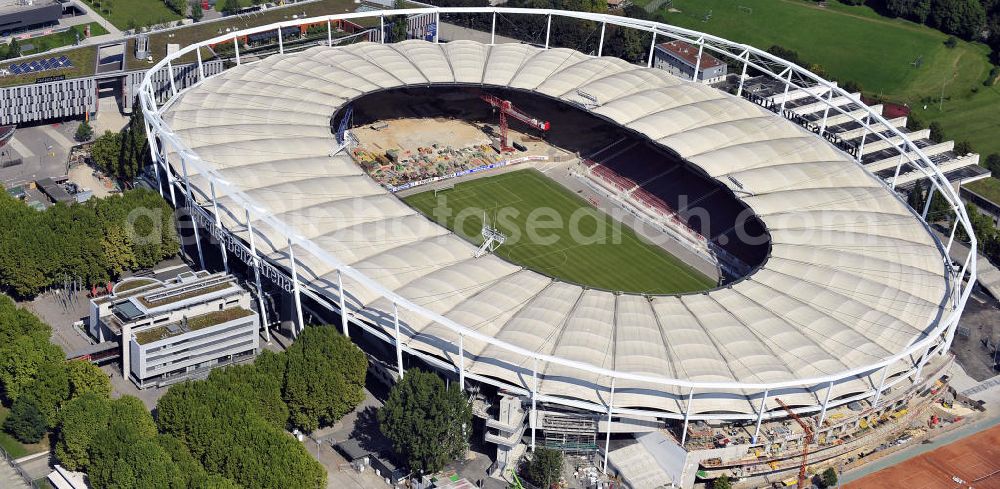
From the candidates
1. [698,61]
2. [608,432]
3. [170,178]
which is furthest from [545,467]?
[698,61]

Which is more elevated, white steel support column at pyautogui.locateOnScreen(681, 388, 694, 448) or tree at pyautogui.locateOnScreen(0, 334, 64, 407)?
white steel support column at pyautogui.locateOnScreen(681, 388, 694, 448)

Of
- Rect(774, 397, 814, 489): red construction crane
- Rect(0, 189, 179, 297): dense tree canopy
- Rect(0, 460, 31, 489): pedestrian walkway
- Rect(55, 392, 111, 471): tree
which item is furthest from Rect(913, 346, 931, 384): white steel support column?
Rect(0, 460, 31, 489): pedestrian walkway

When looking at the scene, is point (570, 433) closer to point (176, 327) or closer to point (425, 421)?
→ point (425, 421)

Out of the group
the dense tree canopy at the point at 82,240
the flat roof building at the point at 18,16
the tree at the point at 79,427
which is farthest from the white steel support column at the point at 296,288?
the flat roof building at the point at 18,16

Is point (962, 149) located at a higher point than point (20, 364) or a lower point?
higher

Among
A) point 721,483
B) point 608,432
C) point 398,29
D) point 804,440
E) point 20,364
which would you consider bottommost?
point 721,483

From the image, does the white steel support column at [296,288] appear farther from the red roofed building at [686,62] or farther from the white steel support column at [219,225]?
the red roofed building at [686,62]

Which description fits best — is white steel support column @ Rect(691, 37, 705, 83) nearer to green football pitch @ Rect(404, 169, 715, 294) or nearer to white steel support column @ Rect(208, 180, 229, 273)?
green football pitch @ Rect(404, 169, 715, 294)
